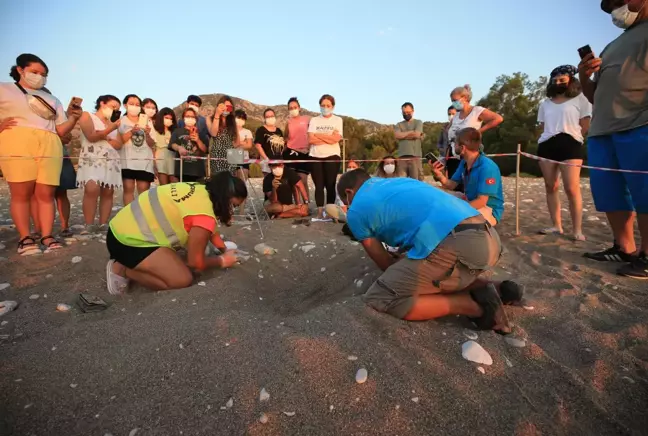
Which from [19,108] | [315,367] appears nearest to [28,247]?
[19,108]

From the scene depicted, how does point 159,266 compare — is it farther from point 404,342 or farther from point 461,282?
point 461,282

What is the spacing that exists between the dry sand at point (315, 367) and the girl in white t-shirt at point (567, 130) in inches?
56.5

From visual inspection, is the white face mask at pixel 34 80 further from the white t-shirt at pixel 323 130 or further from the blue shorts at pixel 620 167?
the blue shorts at pixel 620 167

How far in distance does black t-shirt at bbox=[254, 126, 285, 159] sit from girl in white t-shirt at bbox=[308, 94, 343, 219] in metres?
0.69

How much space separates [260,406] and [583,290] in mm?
2449

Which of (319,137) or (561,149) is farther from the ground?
(319,137)

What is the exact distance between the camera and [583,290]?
273 cm

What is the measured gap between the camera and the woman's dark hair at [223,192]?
2.98 m

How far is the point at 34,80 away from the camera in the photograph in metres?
3.74

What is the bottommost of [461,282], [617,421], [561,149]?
[617,421]

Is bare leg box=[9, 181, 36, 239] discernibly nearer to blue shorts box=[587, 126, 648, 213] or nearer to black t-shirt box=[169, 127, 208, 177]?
black t-shirt box=[169, 127, 208, 177]

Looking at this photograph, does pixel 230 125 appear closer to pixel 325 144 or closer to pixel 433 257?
pixel 325 144

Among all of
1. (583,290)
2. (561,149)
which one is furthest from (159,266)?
(561,149)

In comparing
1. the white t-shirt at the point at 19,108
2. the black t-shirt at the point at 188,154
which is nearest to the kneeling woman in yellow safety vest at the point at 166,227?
the white t-shirt at the point at 19,108
